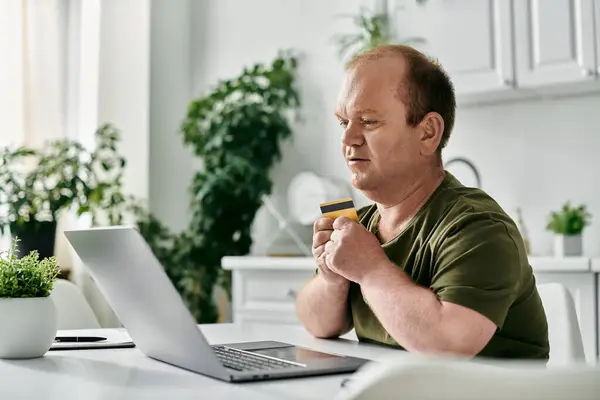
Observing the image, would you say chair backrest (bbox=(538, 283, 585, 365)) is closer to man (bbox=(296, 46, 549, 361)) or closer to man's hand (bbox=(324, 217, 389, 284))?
man (bbox=(296, 46, 549, 361))

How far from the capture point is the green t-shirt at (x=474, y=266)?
1.22 m

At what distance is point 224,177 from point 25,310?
2469 mm

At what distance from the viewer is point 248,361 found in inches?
47.9

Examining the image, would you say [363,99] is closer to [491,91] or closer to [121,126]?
[491,91]

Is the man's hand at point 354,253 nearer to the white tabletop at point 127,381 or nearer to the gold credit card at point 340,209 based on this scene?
the gold credit card at point 340,209

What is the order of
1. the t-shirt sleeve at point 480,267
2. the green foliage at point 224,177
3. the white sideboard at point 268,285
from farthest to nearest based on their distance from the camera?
1. the green foliage at point 224,177
2. the white sideboard at point 268,285
3. the t-shirt sleeve at point 480,267

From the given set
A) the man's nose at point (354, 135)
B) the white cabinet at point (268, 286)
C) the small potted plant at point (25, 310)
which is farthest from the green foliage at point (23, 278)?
the white cabinet at point (268, 286)

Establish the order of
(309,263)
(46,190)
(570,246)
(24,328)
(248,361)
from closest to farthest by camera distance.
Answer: (248,361), (24,328), (570,246), (309,263), (46,190)

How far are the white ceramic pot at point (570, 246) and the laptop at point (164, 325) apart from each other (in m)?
1.75

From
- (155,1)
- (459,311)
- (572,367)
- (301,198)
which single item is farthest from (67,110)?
(572,367)

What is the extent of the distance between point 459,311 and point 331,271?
1.20 ft

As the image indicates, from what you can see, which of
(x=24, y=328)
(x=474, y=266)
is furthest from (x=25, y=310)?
(x=474, y=266)

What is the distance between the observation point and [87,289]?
400 centimetres

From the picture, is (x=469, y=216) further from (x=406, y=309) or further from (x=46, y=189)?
(x=46, y=189)
